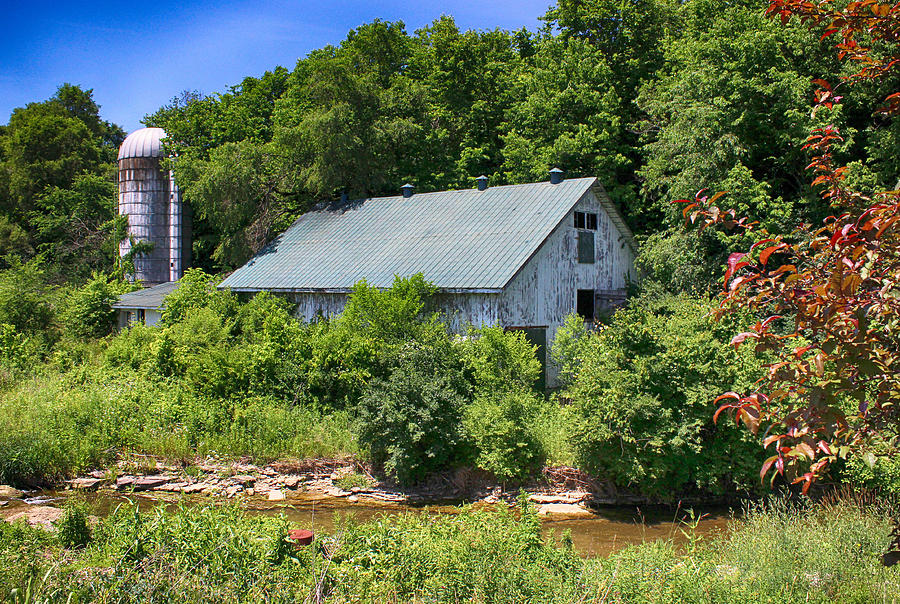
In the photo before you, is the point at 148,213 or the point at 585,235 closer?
the point at 585,235

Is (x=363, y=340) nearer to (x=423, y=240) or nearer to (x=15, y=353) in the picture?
(x=423, y=240)

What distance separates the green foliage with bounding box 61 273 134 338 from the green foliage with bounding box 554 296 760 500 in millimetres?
19492

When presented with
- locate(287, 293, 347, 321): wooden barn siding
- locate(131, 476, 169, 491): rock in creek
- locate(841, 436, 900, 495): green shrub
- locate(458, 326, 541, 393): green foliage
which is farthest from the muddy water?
locate(287, 293, 347, 321): wooden barn siding

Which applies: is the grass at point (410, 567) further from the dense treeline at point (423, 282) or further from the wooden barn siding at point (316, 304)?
the wooden barn siding at point (316, 304)

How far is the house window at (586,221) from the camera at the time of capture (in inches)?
827

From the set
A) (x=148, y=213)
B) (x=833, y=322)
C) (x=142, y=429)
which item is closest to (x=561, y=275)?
(x=142, y=429)

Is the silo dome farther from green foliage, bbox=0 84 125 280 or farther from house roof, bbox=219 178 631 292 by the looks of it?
house roof, bbox=219 178 631 292

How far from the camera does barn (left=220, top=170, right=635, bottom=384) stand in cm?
1844

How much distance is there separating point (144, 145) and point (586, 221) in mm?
22972

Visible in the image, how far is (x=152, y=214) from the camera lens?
3297 cm

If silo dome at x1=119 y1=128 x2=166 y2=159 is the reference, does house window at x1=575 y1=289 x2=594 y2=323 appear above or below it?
below

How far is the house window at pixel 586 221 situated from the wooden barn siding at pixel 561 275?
147 millimetres

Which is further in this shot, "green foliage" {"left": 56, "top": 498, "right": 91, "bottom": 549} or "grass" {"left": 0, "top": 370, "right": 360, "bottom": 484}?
"grass" {"left": 0, "top": 370, "right": 360, "bottom": 484}

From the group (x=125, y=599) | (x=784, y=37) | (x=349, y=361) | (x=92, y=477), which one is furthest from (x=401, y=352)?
(x=784, y=37)
